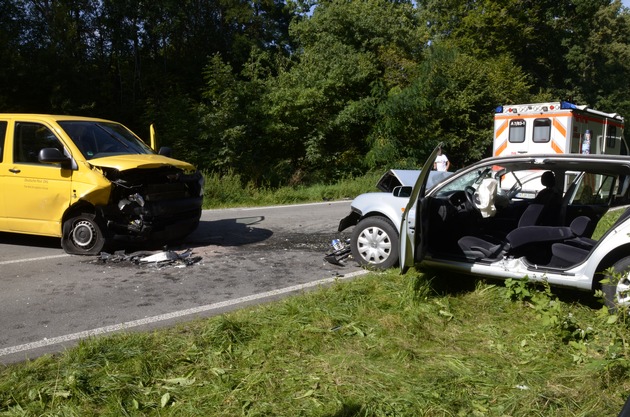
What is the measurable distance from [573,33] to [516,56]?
432 centimetres

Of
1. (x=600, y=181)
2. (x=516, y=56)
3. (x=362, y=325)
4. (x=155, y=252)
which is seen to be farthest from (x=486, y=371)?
(x=516, y=56)

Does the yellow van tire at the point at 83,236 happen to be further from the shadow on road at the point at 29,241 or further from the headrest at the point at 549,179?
the headrest at the point at 549,179

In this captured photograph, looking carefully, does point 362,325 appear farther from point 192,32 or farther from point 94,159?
point 192,32

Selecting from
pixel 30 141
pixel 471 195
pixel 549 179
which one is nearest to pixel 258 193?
pixel 30 141

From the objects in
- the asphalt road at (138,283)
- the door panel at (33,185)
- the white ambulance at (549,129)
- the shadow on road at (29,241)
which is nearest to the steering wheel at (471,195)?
the asphalt road at (138,283)

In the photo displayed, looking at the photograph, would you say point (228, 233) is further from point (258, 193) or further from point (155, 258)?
point (258, 193)

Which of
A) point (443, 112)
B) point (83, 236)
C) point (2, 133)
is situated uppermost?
point (443, 112)

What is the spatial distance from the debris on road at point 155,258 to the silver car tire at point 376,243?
2237mm

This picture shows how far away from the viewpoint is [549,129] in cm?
1476

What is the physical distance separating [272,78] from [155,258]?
15913mm

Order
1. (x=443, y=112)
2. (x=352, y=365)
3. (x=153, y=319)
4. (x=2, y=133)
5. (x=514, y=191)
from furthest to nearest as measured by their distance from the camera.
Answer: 1. (x=443, y=112)
2. (x=2, y=133)
3. (x=514, y=191)
4. (x=153, y=319)
5. (x=352, y=365)

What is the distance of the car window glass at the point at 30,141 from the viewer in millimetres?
8234

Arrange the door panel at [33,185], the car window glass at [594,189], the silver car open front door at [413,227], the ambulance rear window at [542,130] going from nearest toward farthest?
the silver car open front door at [413,227]
the car window glass at [594,189]
the door panel at [33,185]
the ambulance rear window at [542,130]

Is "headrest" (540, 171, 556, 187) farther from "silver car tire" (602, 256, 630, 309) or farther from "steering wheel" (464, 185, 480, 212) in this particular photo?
"silver car tire" (602, 256, 630, 309)
